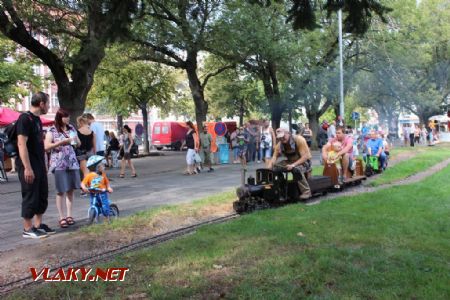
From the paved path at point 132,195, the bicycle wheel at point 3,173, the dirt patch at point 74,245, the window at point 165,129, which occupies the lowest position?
the dirt patch at point 74,245

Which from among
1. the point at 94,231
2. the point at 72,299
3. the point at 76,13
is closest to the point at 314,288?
the point at 72,299

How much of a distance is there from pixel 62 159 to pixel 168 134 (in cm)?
3957

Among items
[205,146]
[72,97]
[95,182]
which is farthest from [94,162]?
[205,146]

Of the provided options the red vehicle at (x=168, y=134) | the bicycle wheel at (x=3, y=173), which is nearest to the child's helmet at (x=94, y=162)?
the bicycle wheel at (x=3, y=173)

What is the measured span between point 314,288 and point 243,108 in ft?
144

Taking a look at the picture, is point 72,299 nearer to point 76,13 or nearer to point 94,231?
point 94,231

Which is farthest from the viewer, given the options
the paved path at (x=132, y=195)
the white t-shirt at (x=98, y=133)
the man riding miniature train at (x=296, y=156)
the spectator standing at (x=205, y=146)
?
the spectator standing at (x=205, y=146)

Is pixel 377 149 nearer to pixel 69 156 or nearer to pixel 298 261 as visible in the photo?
pixel 69 156

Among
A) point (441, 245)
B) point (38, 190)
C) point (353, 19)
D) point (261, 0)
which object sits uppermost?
point (261, 0)

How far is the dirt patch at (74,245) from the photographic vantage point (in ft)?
17.5

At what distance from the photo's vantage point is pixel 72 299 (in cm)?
409

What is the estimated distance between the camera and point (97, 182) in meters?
7.22

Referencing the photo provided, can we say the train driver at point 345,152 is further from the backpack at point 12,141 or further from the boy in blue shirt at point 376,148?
the backpack at point 12,141

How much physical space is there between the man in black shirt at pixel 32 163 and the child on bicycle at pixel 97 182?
759mm
